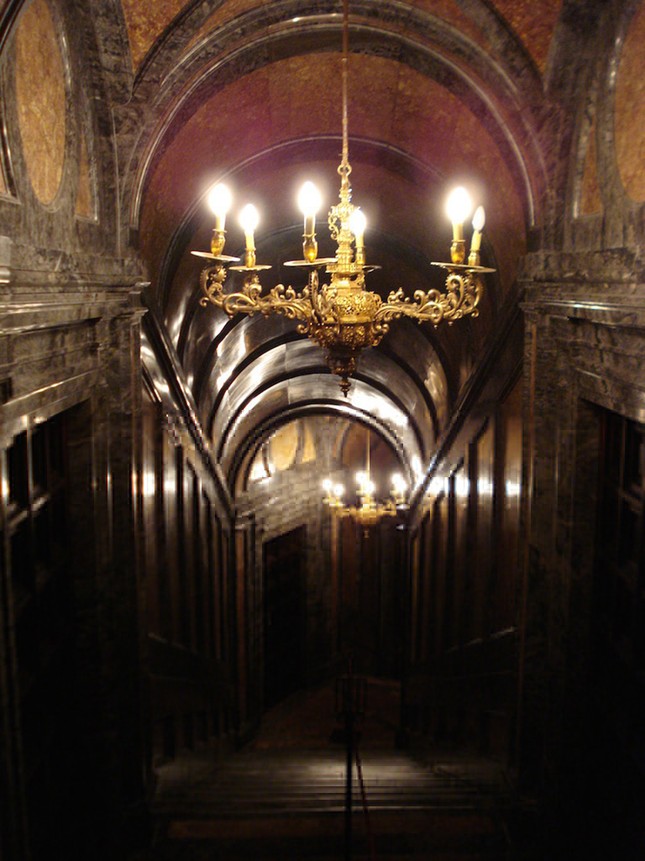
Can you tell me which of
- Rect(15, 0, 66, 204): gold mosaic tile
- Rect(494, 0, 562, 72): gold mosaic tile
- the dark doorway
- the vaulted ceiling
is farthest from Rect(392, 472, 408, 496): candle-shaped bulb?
Rect(15, 0, 66, 204): gold mosaic tile

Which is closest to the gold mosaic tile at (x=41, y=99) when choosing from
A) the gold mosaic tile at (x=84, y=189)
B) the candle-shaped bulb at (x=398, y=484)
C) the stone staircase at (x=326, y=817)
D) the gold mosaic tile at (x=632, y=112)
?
the gold mosaic tile at (x=84, y=189)

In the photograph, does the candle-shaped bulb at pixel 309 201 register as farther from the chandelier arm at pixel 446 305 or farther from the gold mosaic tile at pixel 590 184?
the gold mosaic tile at pixel 590 184

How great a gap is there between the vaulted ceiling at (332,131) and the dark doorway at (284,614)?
515 centimetres

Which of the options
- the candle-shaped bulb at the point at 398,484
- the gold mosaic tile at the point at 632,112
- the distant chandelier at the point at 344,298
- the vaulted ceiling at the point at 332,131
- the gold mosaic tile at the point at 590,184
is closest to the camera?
the gold mosaic tile at the point at 632,112

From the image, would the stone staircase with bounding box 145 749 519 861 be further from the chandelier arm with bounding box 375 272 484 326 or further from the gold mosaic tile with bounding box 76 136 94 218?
the gold mosaic tile with bounding box 76 136 94 218

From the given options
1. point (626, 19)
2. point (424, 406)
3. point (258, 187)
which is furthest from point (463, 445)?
point (626, 19)

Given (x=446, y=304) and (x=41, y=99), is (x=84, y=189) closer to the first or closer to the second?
(x=41, y=99)

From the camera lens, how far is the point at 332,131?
5.91 meters

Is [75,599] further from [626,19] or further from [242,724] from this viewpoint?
[242,724]

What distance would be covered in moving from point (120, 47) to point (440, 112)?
2.00 meters

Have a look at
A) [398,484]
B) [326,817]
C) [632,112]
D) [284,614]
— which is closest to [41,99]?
[632,112]

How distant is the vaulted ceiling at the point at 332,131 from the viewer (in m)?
4.46

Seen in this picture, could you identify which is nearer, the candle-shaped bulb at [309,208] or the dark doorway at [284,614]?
the candle-shaped bulb at [309,208]

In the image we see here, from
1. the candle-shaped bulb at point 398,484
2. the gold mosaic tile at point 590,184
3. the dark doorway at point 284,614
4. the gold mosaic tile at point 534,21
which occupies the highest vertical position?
the gold mosaic tile at point 534,21
